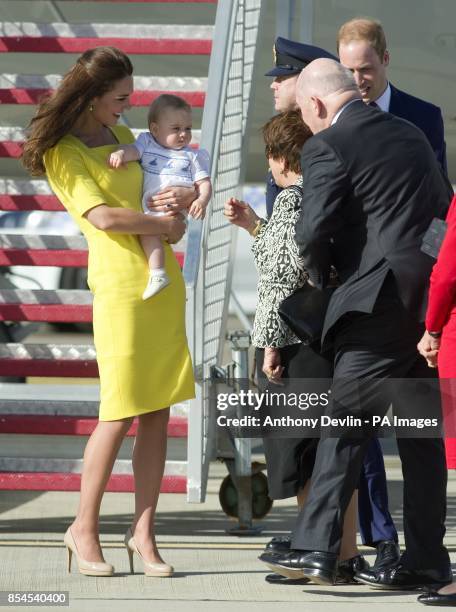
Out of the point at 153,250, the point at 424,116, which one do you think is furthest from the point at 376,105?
the point at 153,250

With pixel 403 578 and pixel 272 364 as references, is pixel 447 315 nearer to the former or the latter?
pixel 272 364

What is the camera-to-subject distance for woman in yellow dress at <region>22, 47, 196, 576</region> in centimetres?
450

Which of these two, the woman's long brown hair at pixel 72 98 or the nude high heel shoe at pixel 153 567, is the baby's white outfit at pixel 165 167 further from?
the nude high heel shoe at pixel 153 567

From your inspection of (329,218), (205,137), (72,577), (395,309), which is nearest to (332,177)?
(329,218)

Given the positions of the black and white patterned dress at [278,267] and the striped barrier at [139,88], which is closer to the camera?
the black and white patterned dress at [278,267]

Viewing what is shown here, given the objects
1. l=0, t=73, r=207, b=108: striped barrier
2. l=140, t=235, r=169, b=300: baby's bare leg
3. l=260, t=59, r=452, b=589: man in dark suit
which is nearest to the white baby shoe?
l=140, t=235, r=169, b=300: baby's bare leg

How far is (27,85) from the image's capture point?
21.4 ft

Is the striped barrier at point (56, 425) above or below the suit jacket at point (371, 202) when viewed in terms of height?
below

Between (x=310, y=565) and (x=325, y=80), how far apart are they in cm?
153

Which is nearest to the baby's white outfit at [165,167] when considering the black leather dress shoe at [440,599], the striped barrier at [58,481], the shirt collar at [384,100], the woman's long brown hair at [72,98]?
the woman's long brown hair at [72,98]

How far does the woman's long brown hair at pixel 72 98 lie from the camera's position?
454 cm

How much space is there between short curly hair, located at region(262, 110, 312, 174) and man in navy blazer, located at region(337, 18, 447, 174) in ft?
1.39

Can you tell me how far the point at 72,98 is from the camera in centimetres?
456

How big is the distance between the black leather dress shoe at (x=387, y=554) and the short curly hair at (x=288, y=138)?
1358 mm
